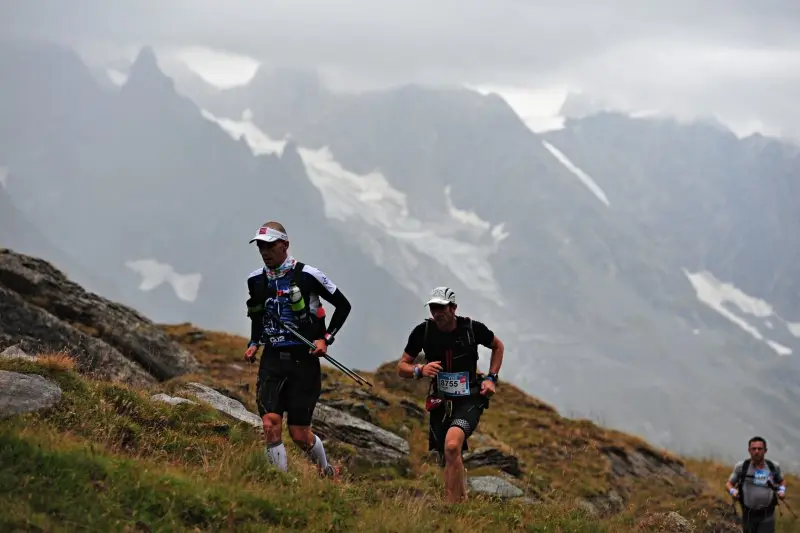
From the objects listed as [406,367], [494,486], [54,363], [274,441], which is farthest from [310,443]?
[494,486]

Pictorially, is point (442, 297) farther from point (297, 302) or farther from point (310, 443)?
point (310, 443)

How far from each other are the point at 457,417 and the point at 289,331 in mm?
2567

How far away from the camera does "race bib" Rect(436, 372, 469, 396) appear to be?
10.6 metres

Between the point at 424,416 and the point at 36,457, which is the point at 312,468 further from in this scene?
the point at 424,416

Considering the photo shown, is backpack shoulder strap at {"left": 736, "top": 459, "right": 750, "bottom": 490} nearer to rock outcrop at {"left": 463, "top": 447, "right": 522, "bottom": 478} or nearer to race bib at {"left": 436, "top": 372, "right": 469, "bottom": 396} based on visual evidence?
rock outcrop at {"left": 463, "top": 447, "right": 522, "bottom": 478}

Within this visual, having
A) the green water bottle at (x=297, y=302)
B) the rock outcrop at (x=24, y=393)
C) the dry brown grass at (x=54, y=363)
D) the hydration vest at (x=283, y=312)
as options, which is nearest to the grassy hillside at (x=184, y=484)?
the dry brown grass at (x=54, y=363)

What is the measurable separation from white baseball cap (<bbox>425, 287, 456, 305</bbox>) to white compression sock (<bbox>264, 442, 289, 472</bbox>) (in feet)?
8.66

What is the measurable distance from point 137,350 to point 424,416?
8000 millimetres

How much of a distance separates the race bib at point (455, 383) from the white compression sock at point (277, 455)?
2.46 metres

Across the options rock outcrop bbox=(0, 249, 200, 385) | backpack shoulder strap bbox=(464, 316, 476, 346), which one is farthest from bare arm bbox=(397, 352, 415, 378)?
rock outcrop bbox=(0, 249, 200, 385)

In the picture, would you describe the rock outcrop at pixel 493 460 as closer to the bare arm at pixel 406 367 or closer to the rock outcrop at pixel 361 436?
the rock outcrop at pixel 361 436

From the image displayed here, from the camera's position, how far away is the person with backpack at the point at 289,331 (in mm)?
9688

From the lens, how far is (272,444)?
9.36 metres

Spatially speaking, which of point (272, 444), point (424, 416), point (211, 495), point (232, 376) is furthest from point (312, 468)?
point (232, 376)
